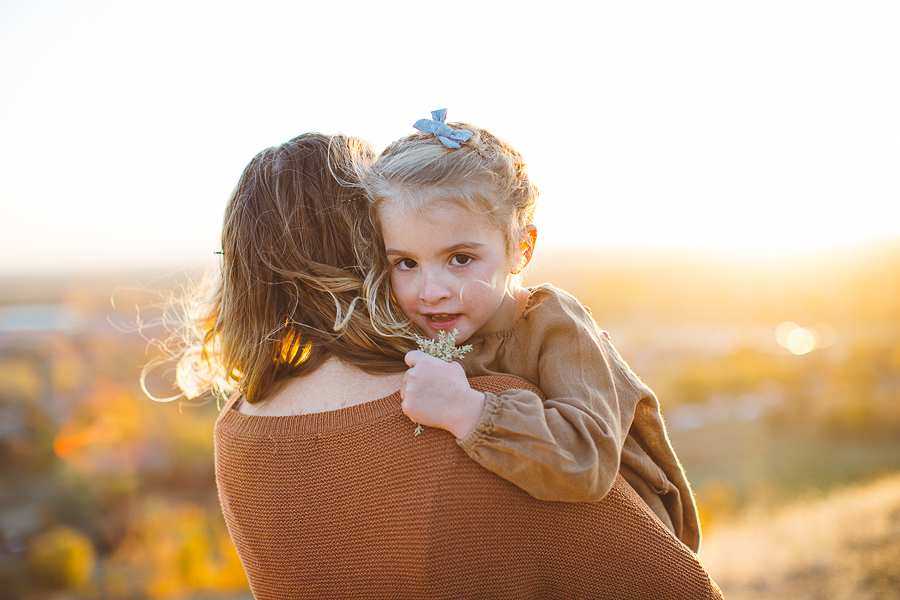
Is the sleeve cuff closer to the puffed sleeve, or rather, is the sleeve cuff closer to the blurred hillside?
the puffed sleeve

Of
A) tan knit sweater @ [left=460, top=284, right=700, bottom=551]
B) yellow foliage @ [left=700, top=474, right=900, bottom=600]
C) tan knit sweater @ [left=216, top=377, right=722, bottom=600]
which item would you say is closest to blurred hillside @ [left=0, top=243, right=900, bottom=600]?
yellow foliage @ [left=700, top=474, right=900, bottom=600]

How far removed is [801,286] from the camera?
135 feet

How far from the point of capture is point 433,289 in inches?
63.4

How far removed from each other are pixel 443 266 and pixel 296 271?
425 millimetres

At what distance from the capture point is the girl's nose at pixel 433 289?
1610 millimetres

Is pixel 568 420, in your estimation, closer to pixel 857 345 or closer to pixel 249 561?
pixel 249 561

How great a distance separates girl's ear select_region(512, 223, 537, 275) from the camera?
1.86 metres

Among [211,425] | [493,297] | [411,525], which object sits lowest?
[211,425]

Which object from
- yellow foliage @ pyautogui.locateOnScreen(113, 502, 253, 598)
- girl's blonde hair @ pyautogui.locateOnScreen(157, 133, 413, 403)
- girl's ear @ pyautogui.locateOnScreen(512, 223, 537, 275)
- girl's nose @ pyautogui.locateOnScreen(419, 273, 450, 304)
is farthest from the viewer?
yellow foliage @ pyautogui.locateOnScreen(113, 502, 253, 598)

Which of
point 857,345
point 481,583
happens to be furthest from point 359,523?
point 857,345

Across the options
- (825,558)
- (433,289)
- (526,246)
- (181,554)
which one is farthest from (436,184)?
(181,554)

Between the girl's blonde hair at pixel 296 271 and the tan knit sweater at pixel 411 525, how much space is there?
6.4 inches

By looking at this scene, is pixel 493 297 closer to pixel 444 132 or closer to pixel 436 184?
pixel 436 184

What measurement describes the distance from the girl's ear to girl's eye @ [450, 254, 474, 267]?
0.21 metres
